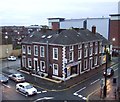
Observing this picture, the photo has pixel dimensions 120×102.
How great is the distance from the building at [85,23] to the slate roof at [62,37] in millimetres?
24308

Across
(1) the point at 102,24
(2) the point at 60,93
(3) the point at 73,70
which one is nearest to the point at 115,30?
(1) the point at 102,24

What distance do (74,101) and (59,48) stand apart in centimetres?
1154

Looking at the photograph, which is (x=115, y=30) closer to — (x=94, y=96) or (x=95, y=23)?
(x=95, y=23)

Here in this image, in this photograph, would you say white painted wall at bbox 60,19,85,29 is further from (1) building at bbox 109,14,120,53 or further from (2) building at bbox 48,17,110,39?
(1) building at bbox 109,14,120,53

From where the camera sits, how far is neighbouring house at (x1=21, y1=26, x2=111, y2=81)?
35656 mm

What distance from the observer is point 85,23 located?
2820 inches

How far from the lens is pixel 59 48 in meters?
35.6

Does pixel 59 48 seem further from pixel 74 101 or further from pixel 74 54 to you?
pixel 74 101

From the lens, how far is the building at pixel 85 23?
220 feet

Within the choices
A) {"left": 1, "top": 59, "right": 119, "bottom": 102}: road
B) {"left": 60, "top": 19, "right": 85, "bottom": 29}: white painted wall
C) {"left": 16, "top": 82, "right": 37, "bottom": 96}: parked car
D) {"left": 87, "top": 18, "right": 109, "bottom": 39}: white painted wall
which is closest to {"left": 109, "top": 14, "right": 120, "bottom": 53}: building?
{"left": 87, "top": 18, "right": 109, "bottom": 39}: white painted wall

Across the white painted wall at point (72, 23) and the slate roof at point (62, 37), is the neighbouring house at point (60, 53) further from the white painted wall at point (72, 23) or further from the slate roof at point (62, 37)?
the white painted wall at point (72, 23)

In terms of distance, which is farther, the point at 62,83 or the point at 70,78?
the point at 70,78

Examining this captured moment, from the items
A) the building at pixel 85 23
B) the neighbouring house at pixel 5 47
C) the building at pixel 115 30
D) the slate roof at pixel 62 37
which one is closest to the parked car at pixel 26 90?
the slate roof at pixel 62 37

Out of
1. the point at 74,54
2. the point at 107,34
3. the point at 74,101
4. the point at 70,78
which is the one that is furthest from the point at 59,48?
the point at 107,34
